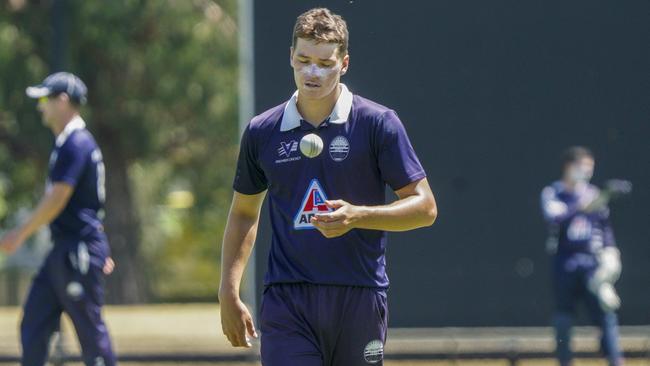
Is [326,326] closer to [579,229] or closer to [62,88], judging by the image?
[62,88]

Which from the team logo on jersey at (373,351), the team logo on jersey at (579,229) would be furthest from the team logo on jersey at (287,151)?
the team logo on jersey at (579,229)

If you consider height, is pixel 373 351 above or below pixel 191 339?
above

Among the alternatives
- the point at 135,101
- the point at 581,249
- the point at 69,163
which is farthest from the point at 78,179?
the point at 135,101

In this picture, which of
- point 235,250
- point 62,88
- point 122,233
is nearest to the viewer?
point 235,250

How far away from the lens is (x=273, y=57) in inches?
382

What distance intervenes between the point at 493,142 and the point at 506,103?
0.30 m

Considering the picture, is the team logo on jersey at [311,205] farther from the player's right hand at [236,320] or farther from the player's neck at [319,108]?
the player's right hand at [236,320]

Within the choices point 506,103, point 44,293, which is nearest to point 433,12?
point 506,103

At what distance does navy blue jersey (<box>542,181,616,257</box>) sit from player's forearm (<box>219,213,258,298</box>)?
476 centimetres

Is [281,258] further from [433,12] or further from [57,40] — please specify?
[57,40]

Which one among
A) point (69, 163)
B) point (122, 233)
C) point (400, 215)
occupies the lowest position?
point (122, 233)

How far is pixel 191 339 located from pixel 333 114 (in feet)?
33.6

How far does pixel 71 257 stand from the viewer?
838 centimetres

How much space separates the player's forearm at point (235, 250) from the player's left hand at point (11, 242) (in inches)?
114
